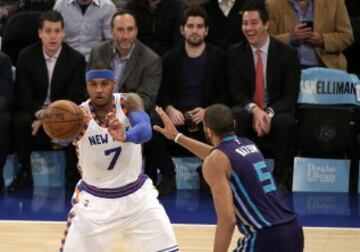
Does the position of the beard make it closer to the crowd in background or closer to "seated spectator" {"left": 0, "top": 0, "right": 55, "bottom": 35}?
the crowd in background

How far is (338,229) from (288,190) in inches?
60.3

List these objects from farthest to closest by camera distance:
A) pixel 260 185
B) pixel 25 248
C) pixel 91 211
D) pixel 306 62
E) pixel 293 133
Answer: pixel 306 62 < pixel 293 133 < pixel 25 248 < pixel 91 211 < pixel 260 185

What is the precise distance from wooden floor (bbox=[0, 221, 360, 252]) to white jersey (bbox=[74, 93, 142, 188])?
4.68 ft

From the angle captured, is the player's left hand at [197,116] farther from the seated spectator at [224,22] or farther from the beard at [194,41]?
the seated spectator at [224,22]

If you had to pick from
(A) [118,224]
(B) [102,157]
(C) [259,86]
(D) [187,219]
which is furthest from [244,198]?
(C) [259,86]

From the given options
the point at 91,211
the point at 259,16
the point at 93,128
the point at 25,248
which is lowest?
the point at 25,248

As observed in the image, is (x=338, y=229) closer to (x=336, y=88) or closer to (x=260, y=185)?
(x=336, y=88)

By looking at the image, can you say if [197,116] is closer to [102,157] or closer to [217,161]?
[102,157]

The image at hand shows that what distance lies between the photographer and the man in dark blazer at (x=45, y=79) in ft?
31.8

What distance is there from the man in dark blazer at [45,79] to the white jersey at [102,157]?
3.42 metres

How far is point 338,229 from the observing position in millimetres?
8289

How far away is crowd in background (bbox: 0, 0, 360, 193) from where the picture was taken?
31.2 feet

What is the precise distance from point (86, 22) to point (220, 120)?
505cm

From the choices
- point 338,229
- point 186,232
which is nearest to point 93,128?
point 186,232
